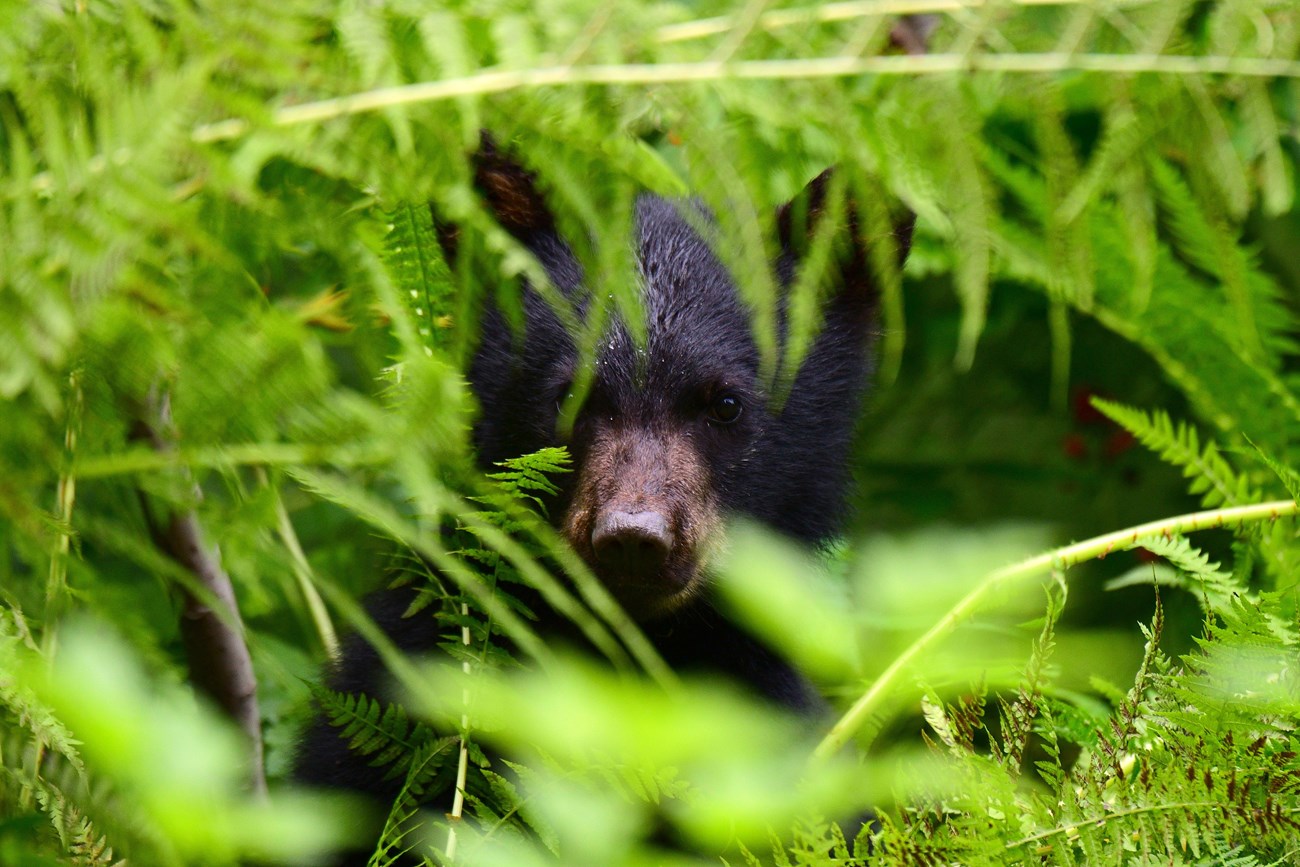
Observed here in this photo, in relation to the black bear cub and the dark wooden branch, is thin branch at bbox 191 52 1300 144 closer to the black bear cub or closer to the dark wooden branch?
the dark wooden branch

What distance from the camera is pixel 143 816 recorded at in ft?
3.21

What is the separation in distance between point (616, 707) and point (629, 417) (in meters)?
1.45

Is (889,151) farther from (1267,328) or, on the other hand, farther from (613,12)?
(1267,328)

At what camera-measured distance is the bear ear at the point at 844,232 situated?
2.21m

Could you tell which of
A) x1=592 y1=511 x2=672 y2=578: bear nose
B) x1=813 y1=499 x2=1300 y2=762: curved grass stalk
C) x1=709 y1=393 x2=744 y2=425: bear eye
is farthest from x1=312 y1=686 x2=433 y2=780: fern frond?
x1=709 y1=393 x2=744 y2=425: bear eye

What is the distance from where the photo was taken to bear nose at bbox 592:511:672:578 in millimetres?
2211

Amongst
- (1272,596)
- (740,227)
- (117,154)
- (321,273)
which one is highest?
(117,154)

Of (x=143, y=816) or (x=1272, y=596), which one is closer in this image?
(x=143, y=816)

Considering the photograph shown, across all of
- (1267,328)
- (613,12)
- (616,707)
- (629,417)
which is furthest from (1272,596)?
(1267,328)

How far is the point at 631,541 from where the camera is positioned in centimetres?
221

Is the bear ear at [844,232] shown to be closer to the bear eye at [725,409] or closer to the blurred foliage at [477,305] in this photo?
the bear eye at [725,409]

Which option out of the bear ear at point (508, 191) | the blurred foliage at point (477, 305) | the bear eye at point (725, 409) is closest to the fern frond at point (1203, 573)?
the blurred foliage at point (477, 305)

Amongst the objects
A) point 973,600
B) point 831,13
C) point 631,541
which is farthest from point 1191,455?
point 831,13

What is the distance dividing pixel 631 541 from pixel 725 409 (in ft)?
1.94
